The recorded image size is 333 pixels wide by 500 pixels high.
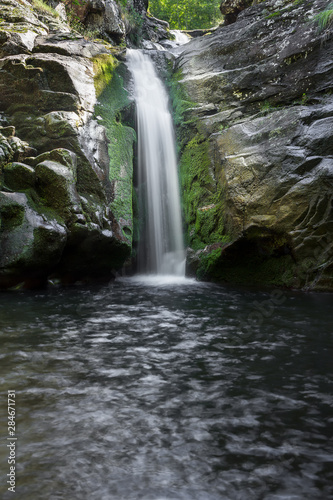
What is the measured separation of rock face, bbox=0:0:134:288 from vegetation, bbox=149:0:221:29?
67.2 ft

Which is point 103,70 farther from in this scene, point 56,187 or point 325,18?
point 325,18

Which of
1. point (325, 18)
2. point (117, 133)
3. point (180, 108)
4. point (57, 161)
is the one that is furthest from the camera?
point (180, 108)

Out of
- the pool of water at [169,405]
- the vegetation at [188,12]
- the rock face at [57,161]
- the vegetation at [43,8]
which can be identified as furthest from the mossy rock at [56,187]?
the vegetation at [188,12]

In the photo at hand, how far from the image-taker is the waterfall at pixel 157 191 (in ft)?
33.2

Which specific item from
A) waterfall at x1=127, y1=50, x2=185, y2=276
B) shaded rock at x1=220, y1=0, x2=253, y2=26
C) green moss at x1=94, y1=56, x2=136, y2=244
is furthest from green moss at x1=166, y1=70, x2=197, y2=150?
shaded rock at x1=220, y1=0, x2=253, y2=26

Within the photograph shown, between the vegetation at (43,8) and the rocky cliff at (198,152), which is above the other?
the vegetation at (43,8)

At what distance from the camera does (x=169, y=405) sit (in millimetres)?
2807

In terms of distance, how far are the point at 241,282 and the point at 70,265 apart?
4207 mm

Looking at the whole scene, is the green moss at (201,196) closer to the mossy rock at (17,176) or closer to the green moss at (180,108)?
the green moss at (180,108)

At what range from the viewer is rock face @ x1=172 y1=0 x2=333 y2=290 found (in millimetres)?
7410

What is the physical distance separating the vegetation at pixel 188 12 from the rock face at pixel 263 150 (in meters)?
18.7

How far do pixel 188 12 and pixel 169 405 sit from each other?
31798 mm

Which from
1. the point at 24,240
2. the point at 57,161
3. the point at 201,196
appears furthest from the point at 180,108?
the point at 24,240

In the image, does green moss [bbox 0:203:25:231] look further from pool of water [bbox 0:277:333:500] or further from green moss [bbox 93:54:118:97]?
green moss [bbox 93:54:118:97]
